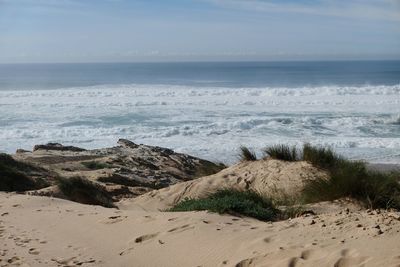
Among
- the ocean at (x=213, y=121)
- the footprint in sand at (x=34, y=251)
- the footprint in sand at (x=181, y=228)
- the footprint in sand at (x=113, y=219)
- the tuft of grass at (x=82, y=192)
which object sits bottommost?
the ocean at (x=213, y=121)

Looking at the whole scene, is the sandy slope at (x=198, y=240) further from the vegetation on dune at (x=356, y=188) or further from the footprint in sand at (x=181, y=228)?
the vegetation on dune at (x=356, y=188)

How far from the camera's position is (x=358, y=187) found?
24.2ft

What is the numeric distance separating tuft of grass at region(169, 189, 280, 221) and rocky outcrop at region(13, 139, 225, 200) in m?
4.64

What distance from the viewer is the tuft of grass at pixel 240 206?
20.1ft

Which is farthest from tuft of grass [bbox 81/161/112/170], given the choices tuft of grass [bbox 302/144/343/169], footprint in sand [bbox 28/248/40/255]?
footprint in sand [bbox 28/248/40/255]

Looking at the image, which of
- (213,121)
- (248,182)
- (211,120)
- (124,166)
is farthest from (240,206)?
(211,120)

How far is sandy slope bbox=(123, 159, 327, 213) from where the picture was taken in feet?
30.1

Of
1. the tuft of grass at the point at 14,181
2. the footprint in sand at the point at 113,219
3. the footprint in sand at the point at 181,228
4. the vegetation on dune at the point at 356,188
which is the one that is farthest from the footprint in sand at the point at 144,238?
the tuft of grass at the point at 14,181

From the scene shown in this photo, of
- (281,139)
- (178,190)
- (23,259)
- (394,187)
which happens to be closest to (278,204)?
(394,187)

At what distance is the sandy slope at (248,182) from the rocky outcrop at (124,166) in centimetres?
148

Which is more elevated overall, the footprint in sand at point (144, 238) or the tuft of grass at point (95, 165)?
the footprint in sand at point (144, 238)

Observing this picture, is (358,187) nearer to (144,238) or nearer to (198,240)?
(198,240)

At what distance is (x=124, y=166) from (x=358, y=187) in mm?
8490

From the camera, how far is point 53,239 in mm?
5871
